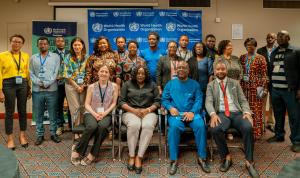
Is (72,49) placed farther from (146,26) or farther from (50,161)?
(146,26)

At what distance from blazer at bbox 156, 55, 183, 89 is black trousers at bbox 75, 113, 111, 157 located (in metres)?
1.07

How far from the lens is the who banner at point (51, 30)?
605 cm

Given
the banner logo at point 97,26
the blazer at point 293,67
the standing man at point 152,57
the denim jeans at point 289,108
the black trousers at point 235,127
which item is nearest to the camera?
the black trousers at point 235,127

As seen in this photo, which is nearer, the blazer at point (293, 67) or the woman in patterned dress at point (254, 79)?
the blazer at point (293, 67)

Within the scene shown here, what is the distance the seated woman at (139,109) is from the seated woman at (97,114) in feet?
0.62

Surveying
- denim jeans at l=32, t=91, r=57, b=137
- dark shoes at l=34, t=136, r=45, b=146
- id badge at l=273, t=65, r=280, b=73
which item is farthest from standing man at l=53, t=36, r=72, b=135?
id badge at l=273, t=65, r=280, b=73

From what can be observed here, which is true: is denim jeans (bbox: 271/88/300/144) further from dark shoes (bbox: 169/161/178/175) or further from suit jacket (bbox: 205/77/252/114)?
dark shoes (bbox: 169/161/178/175)

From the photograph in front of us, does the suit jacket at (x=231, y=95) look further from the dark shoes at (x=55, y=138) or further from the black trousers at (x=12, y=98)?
the black trousers at (x=12, y=98)

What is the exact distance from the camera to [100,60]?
429 centimetres

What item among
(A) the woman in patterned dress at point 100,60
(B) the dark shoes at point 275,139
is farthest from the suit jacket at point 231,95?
(A) the woman in patterned dress at point 100,60

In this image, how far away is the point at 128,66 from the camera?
4.46m

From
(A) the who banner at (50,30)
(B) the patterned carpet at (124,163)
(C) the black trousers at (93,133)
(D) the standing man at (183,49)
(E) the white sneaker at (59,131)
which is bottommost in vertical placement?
(B) the patterned carpet at (124,163)

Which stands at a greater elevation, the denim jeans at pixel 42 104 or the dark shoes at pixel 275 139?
the denim jeans at pixel 42 104

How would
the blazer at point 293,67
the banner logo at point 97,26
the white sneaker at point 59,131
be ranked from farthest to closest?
the banner logo at point 97,26 < the white sneaker at point 59,131 < the blazer at point 293,67
